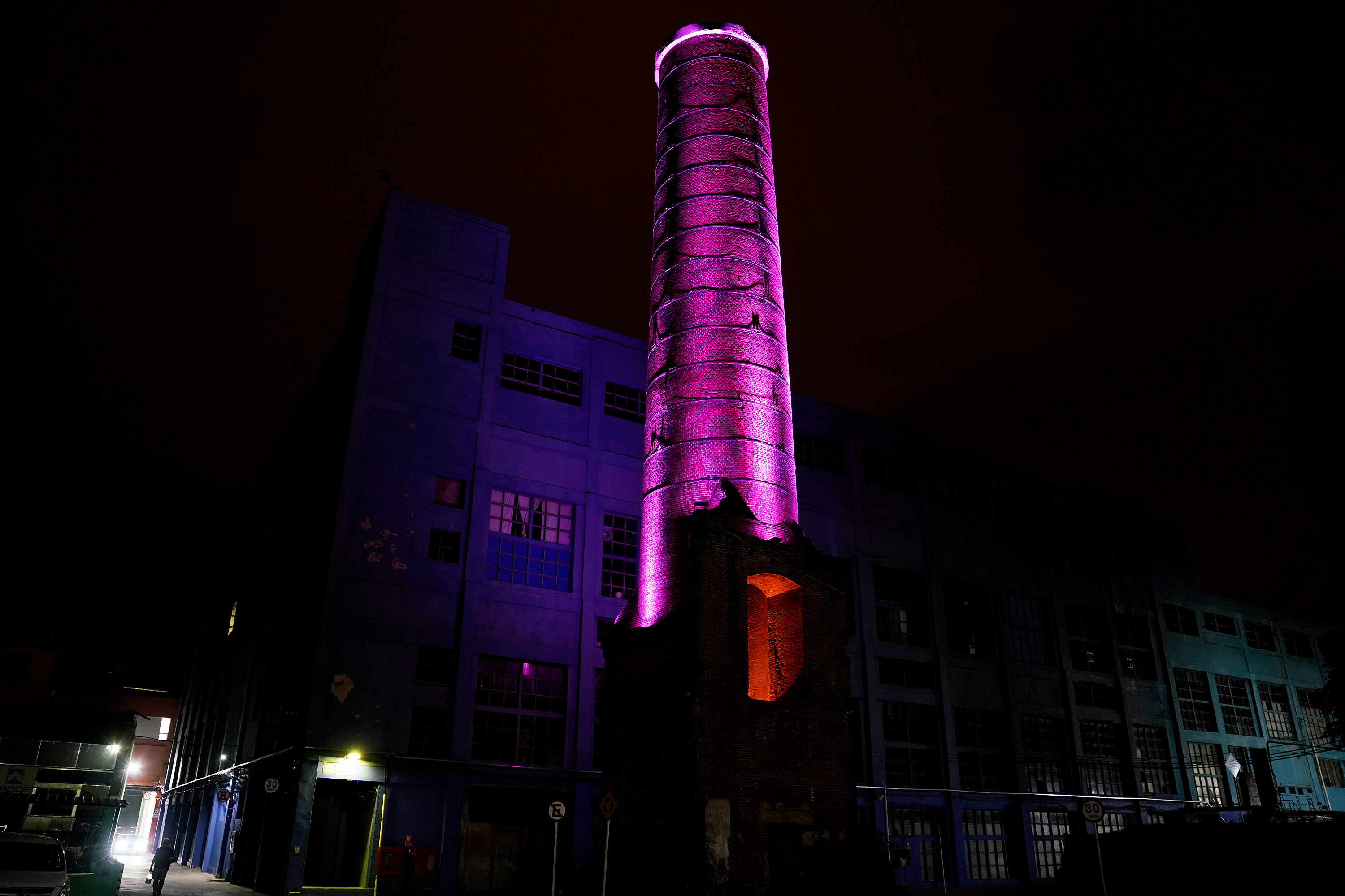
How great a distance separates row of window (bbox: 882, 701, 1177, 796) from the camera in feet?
93.3

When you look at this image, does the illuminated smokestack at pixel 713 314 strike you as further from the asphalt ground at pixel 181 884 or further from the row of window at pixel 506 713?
the asphalt ground at pixel 181 884

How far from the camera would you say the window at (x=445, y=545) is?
23.0 m

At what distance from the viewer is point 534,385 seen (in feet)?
85.4

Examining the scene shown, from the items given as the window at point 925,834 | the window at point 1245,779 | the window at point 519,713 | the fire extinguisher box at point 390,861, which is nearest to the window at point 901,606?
the window at point 925,834

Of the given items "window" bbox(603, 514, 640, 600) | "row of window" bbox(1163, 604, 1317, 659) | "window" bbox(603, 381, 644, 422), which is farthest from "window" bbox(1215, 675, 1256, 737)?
"window" bbox(603, 381, 644, 422)

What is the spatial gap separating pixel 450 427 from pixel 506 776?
30.3 feet

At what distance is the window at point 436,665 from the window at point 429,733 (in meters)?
0.72

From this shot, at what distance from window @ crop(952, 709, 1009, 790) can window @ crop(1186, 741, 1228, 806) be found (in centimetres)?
983

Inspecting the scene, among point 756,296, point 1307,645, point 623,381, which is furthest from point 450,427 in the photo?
point 1307,645

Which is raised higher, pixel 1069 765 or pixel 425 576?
pixel 425 576

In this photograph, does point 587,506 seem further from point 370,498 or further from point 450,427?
point 370,498

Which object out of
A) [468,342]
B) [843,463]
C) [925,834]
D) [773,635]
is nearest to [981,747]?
[925,834]

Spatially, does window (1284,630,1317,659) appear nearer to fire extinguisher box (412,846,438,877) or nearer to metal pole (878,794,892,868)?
metal pole (878,794,892,868)

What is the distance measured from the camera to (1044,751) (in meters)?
31.2
